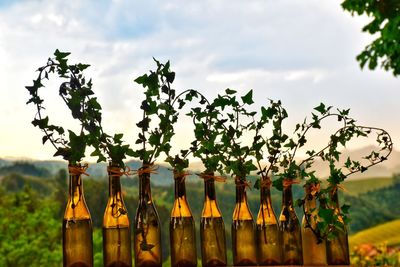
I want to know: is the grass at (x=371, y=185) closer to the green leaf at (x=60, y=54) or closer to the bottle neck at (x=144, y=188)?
the bottle neck at (x=144, y=188)

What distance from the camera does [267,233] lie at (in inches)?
71.2

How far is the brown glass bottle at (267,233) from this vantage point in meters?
1.80

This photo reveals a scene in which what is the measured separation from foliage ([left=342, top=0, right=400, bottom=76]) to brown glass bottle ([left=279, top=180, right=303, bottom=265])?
5.15 metres

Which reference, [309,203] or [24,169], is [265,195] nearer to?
[309,203]

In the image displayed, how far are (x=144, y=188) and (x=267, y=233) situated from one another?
349 mm

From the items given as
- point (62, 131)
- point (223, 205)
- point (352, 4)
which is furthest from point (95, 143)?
point (223, 205)

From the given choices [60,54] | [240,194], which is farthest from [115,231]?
[60,54]

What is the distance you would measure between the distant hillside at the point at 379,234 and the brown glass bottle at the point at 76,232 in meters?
7.27

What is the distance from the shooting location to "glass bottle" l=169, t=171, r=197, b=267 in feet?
5.67

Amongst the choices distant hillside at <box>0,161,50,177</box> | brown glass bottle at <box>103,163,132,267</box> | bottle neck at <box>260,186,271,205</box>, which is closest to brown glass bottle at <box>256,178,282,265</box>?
bottle neck at <box>260,186,271,205</box>

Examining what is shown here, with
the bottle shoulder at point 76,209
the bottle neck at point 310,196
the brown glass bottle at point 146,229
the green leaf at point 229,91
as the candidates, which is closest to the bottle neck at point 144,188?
the brown glass bottle at point 146,229

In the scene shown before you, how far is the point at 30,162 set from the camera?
1153cm

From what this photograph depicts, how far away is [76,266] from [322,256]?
64cm

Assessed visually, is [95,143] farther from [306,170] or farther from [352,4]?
[352,4]
